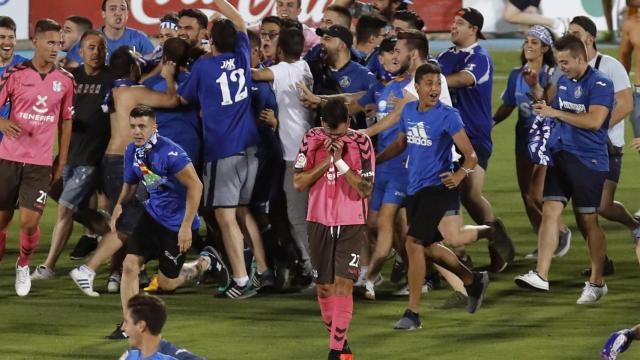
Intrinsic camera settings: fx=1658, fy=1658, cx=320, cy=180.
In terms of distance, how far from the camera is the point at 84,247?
15.6m

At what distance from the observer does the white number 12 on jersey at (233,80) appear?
13.6m

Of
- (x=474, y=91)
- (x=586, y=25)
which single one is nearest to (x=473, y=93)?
(x=474, y=91)

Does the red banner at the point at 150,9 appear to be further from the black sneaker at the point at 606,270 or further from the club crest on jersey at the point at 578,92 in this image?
the club crest on jersey at the point at 578,92

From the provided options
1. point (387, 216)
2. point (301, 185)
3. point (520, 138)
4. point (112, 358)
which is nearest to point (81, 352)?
point (112, 358)

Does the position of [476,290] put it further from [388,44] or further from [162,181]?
[162,181]

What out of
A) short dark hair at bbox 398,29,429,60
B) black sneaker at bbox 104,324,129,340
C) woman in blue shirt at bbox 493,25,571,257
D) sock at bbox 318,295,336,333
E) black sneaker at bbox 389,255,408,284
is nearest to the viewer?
sock at bbox 318,295,336,333

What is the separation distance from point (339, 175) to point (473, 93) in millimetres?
3476

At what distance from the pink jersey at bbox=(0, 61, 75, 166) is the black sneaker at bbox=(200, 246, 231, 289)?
1.55 meters

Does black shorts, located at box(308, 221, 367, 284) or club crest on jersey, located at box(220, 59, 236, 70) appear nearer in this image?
black shorts, located at box(308, 221, 367, 284)

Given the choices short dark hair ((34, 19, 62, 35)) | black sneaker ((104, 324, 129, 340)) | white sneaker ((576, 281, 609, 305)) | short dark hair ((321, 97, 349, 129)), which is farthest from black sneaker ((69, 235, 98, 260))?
short dark hair ((321, 97, 349, 129))

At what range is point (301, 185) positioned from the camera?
11.4 metres

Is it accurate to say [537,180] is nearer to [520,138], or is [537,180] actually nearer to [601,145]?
[520,138]

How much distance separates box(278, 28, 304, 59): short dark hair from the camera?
13770mm

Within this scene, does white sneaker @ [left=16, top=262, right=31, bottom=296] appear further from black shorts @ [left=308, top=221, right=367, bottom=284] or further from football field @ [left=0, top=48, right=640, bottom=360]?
black shorts @ [left=308, top=221, right=367, bottom=284]
